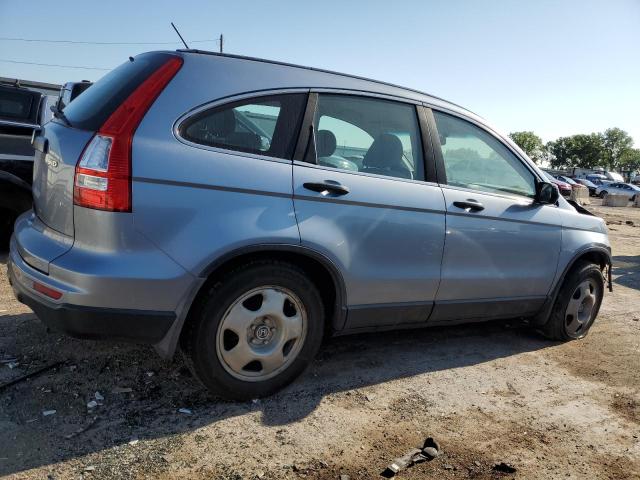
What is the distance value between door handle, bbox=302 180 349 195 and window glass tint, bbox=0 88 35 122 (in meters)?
6.12

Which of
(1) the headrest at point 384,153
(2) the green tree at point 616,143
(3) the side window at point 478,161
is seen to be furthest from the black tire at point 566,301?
(2) the green tree at point 616,143

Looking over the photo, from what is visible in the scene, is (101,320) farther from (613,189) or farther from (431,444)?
(613,189)

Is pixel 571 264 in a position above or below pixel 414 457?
above

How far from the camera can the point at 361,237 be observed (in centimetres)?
310

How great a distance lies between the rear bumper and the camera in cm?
247

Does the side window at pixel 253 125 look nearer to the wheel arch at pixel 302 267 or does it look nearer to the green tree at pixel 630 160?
the wheel arch at pixel 302 267

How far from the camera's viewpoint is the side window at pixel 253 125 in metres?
2.69

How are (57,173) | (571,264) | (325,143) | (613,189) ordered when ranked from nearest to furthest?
(57,173), (325,143), (571,264), (613,189)

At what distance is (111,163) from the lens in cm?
243

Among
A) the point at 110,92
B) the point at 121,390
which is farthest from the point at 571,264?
the point at 110,92

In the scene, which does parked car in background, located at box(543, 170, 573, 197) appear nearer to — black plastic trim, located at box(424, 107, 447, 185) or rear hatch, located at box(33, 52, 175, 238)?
black plastic trim, located at box(424, 107, 447, 185)

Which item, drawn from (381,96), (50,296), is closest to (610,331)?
(381,96)

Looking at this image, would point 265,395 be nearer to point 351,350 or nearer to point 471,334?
point 351,350

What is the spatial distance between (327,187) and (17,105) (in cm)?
635
